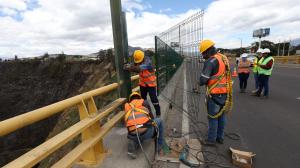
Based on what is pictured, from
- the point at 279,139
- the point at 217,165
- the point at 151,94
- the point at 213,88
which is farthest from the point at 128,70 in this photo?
the point at 279,139

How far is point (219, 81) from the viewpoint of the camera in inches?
161

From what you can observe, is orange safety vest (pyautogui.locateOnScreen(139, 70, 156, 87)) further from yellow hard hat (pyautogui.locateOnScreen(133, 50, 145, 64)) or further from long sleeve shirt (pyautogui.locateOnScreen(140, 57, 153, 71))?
yellow hard hat (pyautogui.locateOnScreen(133, 50, 145, 64))

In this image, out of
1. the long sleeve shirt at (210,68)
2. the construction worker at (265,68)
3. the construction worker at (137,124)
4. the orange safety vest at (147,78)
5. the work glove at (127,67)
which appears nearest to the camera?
the construction worker at (137,124)

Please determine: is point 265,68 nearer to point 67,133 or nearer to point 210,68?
point 210,68

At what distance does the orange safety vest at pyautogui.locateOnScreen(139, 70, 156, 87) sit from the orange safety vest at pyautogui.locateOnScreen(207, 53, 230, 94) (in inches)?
62.5

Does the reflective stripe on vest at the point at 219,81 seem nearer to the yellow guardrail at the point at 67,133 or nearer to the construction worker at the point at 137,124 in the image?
the construction worker at the point at 137,124

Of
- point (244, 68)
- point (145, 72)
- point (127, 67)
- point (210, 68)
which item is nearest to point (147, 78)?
point (145, 72)

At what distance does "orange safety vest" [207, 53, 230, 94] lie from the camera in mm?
4047

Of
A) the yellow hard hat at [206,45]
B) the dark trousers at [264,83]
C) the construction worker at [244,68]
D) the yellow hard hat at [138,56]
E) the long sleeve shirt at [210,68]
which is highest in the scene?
the yellow hard hat at [206,45]

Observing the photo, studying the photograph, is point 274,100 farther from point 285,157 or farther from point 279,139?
point 285,157

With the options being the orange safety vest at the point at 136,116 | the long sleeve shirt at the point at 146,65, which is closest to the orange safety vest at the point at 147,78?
the long sleeve shirt at the point at 146,65

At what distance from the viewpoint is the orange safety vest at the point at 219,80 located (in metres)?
4.05

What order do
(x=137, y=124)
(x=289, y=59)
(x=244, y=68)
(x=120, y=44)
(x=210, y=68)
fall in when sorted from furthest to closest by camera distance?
(x=289, y=59) → (x=244, y=68) → (x=120, y=44) → (x=210, y=68) → (x=137, y=124)

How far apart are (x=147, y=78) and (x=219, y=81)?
186cm
